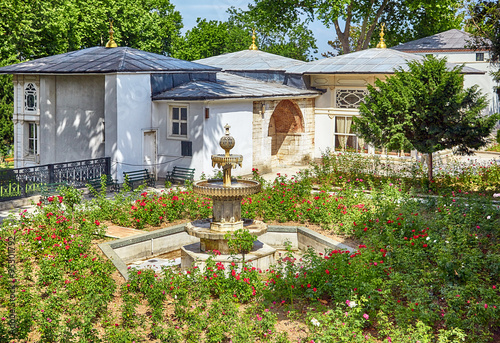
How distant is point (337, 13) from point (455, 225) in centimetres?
2304

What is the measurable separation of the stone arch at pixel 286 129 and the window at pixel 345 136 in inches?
54.5

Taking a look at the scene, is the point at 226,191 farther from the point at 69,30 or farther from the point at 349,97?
the point at 69,30

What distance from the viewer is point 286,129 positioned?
968 inches

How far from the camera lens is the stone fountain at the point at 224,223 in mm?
11219

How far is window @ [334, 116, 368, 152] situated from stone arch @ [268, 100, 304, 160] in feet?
4.54

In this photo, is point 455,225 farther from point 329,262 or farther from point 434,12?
point 434,12

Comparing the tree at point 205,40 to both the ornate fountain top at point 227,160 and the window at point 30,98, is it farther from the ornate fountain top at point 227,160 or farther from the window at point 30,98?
the ornate fountain top at point 227,160

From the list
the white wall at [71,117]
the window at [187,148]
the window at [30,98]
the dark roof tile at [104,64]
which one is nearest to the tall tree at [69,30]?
the dark roof tile at [104,64]

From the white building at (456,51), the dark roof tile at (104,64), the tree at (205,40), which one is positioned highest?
the tree at (205,40)

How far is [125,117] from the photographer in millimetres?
18938

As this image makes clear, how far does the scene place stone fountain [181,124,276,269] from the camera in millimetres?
11219

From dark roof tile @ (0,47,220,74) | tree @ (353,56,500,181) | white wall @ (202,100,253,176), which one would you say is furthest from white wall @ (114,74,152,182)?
tree @ (353,56,500,181)

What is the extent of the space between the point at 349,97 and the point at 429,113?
23.3 feet

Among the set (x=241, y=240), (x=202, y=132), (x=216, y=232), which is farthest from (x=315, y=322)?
(x=202, y=132)
